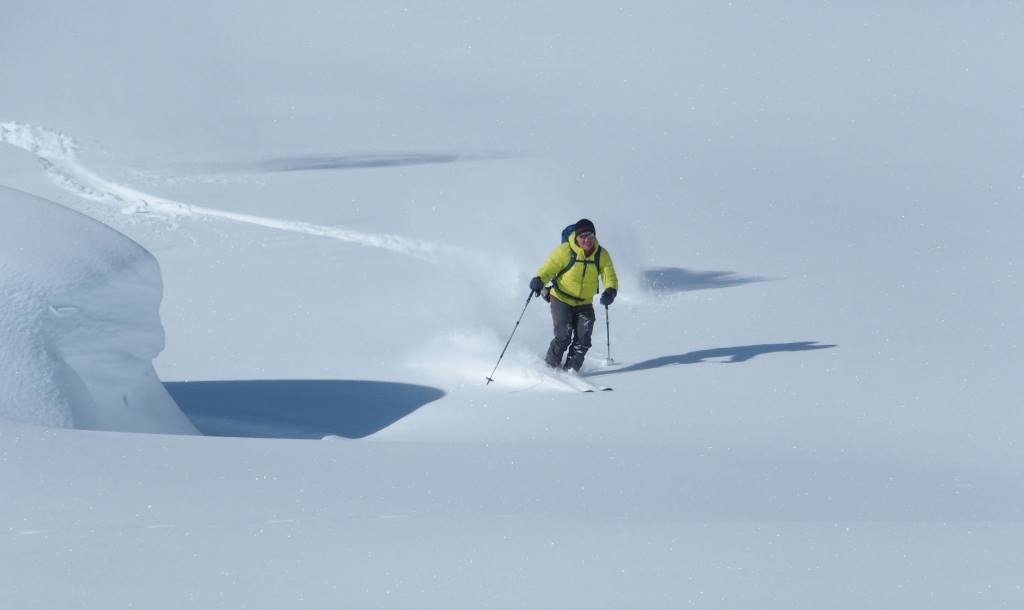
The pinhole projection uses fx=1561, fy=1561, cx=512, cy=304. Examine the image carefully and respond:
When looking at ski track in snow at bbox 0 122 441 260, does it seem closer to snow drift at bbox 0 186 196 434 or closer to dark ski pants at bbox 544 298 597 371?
dark ski pants at bbox 544 298 597 371

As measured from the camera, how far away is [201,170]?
83.1 feet

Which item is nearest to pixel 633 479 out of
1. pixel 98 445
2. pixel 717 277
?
pixel 98 445

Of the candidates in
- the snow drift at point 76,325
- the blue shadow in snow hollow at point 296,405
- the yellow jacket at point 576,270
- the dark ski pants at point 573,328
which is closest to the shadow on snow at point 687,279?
the dark ski pants at point 573,328

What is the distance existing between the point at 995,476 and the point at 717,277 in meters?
8.47

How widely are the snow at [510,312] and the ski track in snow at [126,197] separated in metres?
0.09

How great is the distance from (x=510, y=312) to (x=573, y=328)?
2.82 metres

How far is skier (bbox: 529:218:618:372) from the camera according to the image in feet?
42.5

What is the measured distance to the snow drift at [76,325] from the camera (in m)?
9.75

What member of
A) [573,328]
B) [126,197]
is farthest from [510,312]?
[126,197]

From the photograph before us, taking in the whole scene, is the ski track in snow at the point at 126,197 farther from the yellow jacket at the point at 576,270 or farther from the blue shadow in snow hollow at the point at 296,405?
the yellow jacket at the point at 576,270

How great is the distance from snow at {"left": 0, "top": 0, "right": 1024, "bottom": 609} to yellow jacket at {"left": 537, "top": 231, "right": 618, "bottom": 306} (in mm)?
826

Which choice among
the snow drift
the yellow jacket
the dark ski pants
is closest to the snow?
the snow drift

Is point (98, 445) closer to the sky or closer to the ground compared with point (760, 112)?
closer to the ground

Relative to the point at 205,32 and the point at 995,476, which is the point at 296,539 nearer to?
the point at 995,476
